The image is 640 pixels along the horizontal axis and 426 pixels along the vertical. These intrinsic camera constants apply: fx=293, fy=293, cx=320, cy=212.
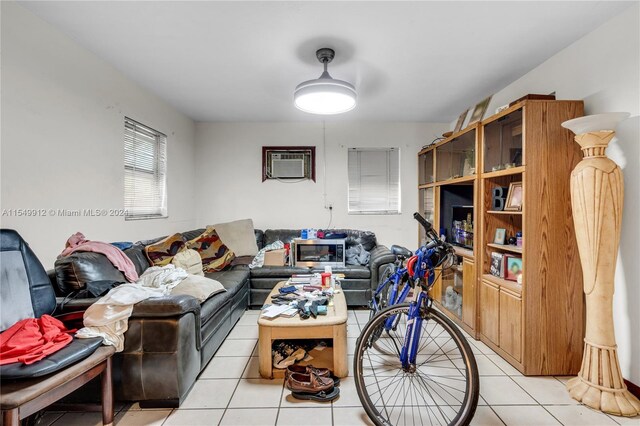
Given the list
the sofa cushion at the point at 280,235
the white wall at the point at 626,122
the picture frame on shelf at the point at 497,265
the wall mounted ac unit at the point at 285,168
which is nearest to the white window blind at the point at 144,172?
the sofa cushion at the point at 280,235

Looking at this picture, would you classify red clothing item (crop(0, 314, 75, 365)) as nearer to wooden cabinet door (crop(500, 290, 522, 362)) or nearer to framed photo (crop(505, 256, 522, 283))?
wooden cabinet door (crop(500, 290, 522, 362))

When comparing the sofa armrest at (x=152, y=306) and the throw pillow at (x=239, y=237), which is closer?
the sofa armrest at (x=152, y=306)

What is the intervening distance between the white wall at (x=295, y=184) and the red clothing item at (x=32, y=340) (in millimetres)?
3036

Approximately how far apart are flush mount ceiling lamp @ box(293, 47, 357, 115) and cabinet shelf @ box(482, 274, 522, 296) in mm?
1956

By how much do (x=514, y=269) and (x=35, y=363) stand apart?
305 centimetres

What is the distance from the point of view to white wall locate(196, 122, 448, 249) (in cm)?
448

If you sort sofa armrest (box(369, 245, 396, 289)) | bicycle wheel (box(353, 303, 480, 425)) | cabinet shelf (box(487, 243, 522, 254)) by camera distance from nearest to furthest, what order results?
1. bicycle wheel (box(353, 303, 480, 425))
2. cabinet shelf (box(487, 243, 522, 254))
3. sofa armrest (box(369, 245, 396, 289))

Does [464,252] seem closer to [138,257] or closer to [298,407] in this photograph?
[298,407]

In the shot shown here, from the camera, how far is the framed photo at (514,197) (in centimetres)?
240

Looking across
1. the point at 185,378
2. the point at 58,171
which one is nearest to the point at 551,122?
the point at 185,378

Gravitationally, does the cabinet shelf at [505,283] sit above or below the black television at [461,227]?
below

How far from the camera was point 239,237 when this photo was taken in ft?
13.0

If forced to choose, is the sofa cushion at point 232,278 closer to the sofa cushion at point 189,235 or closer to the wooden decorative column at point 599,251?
the sofa cushion at point 189,235

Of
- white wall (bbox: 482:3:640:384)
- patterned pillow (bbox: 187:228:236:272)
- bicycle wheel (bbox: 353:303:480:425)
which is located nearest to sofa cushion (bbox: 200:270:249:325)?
patterned pillow (bbox: 187:228:236:272)
